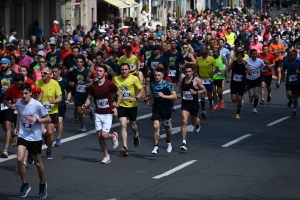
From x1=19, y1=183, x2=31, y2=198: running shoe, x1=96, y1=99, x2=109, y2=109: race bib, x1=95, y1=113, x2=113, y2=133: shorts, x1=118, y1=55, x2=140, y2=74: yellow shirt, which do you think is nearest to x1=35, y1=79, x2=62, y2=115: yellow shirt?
x1=96, y1=99, x2=109, y2=109: race bib

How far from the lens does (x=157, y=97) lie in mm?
16422

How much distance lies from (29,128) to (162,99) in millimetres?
3951

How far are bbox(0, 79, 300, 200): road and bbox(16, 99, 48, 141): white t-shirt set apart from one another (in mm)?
794

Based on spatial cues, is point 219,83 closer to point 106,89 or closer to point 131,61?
point 131,61

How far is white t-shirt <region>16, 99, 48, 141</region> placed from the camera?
1288 cm

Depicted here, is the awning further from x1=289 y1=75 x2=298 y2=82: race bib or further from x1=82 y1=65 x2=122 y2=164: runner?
x1=82 y1=65 x2=122 y2=164: runner

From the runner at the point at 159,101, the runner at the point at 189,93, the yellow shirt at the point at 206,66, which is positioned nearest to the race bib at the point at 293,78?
the yellow shirt at the point at 206,66

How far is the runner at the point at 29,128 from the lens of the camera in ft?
41.8

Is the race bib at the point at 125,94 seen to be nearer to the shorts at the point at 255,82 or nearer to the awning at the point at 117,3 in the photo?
the shorts at the point at 255,82

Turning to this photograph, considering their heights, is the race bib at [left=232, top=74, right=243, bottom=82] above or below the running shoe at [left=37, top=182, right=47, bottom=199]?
above

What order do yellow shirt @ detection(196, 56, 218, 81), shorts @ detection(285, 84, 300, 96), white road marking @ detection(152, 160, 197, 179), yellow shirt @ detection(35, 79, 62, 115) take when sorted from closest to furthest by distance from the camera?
white road marking @ detection(152, 160, 197, 179), yellow shirt @ detection(35, 79, 62, 115), yellow shirt @ detection(196, 56, 218, 81), shorts @ detection(285, 84, 300, 96)

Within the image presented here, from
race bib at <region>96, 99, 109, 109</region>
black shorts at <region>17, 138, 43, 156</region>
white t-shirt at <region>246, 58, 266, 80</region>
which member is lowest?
black shorts at <region>17, 138, 43, 156</region>

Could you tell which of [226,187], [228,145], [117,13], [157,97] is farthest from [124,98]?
[117,13]

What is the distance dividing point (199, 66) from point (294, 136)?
160 inches
